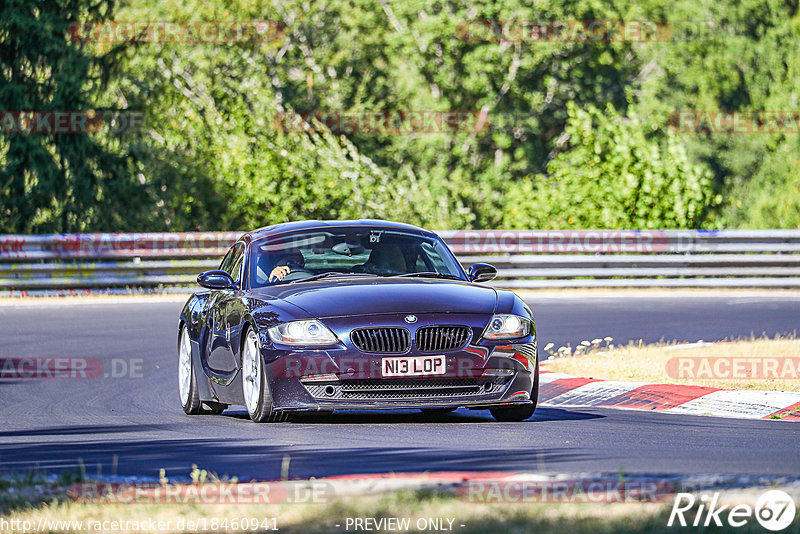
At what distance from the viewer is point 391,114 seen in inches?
2115

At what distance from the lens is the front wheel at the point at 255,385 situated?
371 inches

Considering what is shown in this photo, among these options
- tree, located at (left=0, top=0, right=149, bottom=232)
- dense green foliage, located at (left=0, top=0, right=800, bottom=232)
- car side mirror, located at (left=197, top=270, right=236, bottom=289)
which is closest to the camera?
car side mirror, located at (left=197, top=270, right=236, bottom=289)

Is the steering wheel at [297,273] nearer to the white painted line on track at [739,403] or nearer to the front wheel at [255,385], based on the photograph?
the front wheel at [255,385]

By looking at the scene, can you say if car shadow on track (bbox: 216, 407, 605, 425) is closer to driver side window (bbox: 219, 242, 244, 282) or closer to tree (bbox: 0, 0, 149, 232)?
driver side window (bbox: 219, 242, 244, 282)

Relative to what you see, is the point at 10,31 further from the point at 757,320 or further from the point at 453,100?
the point at 453,100

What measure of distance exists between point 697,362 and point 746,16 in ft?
195

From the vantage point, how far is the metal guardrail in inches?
909

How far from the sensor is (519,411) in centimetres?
985

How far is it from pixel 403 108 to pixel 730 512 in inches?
1916

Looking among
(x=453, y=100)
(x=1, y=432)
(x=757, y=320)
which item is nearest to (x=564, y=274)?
(x=757, y=320)

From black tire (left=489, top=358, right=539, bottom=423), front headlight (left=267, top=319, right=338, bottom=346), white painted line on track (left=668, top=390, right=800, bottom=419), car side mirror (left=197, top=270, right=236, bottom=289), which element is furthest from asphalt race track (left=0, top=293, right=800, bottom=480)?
car side mirror (left=197, top=270, right=236, bottom=289)

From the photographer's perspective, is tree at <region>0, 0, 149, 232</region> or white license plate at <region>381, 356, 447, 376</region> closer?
white license plate at <region>381, 356, 447, 376</region>

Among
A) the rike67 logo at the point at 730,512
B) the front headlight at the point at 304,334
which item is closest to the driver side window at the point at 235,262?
the front headlight at the point at 304,334

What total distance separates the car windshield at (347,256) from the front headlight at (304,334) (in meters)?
1.01
